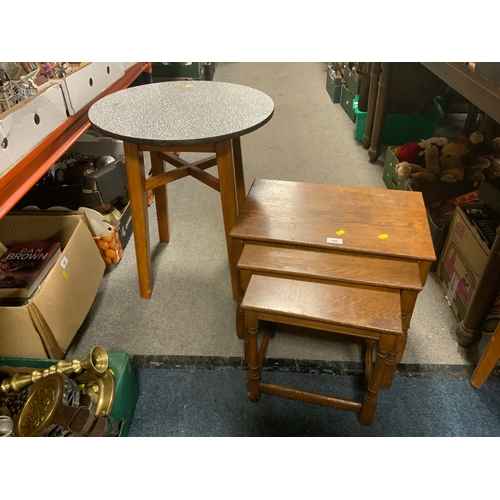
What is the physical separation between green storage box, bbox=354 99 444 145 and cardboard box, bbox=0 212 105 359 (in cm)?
217

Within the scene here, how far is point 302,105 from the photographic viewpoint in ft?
12.3

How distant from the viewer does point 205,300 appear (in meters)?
1.66

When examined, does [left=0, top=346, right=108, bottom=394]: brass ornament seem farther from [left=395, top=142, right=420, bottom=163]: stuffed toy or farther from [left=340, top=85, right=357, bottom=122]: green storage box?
[left=340, top=85, right=357, bottom=122]: green storage box

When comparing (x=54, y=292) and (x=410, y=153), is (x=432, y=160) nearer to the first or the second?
(x=410, y=153)

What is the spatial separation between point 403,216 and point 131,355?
3.45 feet

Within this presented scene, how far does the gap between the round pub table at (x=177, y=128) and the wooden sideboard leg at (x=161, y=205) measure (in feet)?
0.07

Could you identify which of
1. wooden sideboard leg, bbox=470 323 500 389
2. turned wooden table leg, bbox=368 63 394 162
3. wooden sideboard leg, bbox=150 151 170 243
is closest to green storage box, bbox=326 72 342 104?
turned wooden table leg, bbox=368 63 394 162

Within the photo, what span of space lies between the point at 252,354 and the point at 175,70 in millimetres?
3177

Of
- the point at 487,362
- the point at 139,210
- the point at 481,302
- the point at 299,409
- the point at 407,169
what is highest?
the point at 139,210

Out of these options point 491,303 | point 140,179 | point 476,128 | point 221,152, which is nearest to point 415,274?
point 491,303

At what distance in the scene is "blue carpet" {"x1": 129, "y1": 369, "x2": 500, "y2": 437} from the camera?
120cm

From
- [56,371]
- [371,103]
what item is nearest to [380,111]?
[371,103]

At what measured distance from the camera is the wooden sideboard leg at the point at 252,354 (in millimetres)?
1054

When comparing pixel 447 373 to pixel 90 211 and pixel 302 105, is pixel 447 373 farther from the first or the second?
pixel 302 105
